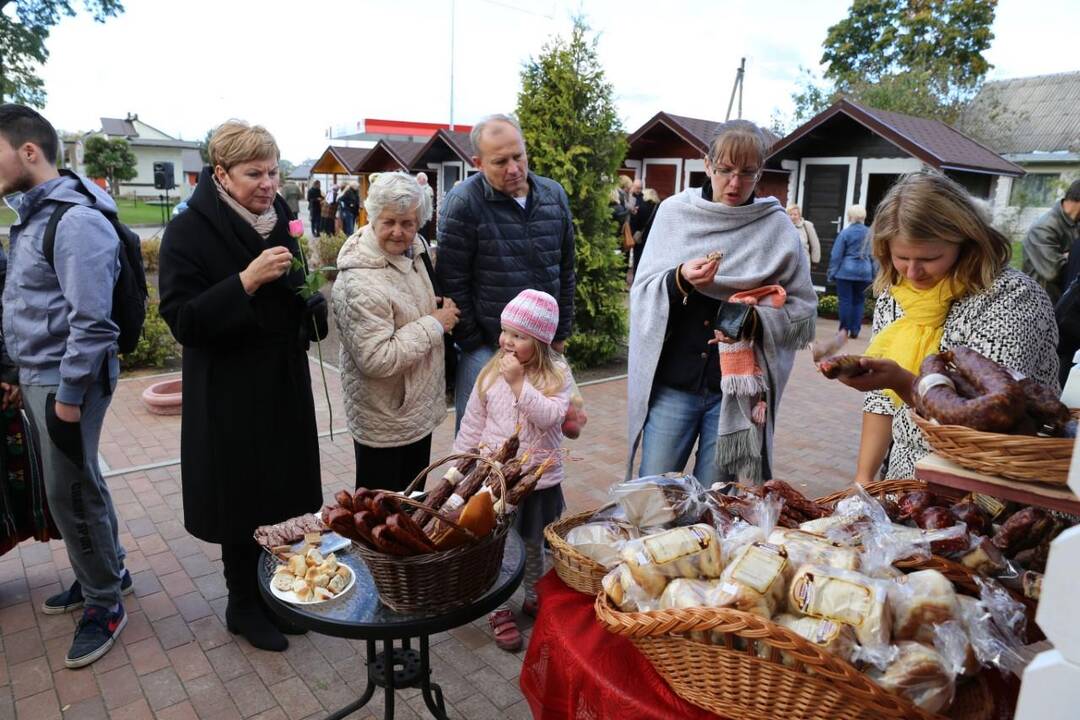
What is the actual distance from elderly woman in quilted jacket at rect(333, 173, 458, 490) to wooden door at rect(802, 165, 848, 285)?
11873 millimetres

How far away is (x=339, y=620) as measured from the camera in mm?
1814

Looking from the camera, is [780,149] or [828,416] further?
[780,149]

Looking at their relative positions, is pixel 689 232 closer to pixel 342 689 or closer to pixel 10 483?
pixel 342 689

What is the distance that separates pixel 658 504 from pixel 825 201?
13598 millimetres

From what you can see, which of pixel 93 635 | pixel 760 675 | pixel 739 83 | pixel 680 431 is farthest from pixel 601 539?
pixel 739 83

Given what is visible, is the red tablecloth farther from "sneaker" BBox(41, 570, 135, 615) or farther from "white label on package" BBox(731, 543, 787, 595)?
"sneaker" BBox(41, 570, 135, 615)

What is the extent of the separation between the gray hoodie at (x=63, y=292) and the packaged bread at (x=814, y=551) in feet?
8.23

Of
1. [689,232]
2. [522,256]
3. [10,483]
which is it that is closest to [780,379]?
[689,232]

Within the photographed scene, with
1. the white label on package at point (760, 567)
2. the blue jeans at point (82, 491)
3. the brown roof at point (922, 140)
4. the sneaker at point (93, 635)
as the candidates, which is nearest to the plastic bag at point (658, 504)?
the white label on package at point (760, 567)

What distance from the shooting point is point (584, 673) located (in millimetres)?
1479

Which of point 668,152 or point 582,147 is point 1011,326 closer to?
point 582,147

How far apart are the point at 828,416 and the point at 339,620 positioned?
5.96 metres

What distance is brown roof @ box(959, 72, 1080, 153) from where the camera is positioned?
2623 cm

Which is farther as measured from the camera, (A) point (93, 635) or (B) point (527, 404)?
(A) point (93, 635)
